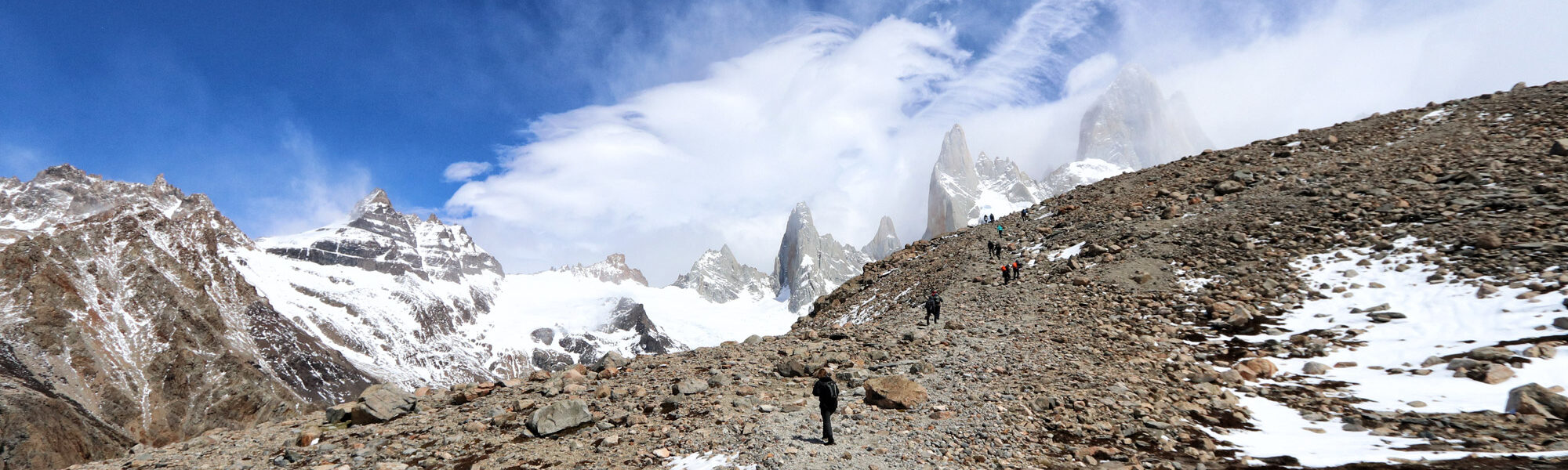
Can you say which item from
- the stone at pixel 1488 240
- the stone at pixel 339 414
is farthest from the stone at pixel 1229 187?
the stone at pixel 339 414

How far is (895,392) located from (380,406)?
57.6 feet

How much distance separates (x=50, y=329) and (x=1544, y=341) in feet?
1025

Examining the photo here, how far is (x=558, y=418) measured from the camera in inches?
739

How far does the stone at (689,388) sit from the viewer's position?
68.1ft

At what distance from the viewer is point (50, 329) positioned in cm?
19875

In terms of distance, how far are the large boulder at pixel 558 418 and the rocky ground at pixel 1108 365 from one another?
80 mm

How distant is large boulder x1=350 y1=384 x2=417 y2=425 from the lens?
69.8 feet

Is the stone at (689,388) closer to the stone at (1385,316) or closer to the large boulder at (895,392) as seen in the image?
the large boulder at (895,392)

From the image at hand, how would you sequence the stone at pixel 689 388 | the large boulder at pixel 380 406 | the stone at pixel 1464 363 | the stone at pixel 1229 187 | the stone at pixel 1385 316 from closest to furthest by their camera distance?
the stone at pixel 1464 363, the stone at pixel 689 388, the stone at pixel 1385 316, the large boulder at pixel 380 406, the stone at pixel 1229 187

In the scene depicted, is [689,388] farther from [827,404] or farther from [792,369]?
[827,404]

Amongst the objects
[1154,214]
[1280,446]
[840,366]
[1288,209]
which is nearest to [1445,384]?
[1280,446]

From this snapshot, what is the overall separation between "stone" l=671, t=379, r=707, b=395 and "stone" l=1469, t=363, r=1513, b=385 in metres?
20.8

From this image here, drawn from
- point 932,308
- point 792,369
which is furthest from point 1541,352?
point 792,369

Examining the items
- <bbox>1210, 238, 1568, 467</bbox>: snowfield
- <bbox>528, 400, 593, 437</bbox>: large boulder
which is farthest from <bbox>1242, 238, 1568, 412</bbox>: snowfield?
<bbox>528, 400, 593, 437</bbox>: large boulder
